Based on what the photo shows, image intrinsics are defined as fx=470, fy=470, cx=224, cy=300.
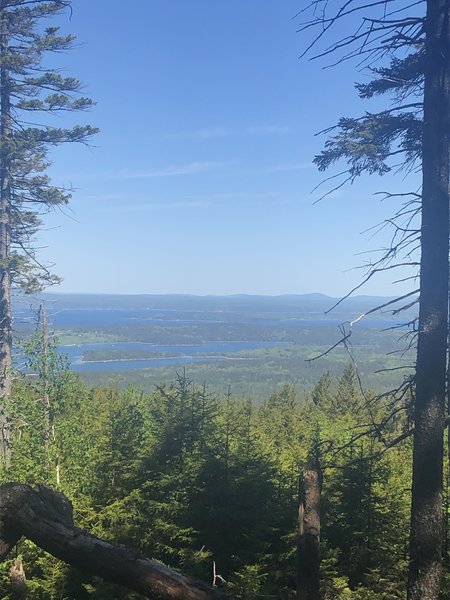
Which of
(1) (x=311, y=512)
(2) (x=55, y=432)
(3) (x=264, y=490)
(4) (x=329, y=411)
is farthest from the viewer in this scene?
(4) (x=329, y=411)

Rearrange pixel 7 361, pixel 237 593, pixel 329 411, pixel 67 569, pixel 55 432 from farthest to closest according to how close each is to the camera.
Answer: pixel 329 411
pixel 7 361
pixel 55 432
pixel 67 569
pixel 237 593

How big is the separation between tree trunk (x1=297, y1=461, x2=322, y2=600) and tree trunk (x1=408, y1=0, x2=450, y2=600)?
181cm

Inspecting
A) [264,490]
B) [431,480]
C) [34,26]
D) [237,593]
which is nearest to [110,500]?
[264,490]

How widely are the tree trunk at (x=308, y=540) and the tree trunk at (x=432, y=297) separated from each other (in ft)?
5.95

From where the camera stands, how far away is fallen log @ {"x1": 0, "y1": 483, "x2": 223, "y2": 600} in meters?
3.51

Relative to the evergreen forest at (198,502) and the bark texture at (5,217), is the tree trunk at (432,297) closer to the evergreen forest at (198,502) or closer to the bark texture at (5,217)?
the evergreen forest at (198,502)

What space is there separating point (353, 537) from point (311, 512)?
7400 millimetres

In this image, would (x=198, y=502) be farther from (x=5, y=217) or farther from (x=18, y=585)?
(x=5, y=217)

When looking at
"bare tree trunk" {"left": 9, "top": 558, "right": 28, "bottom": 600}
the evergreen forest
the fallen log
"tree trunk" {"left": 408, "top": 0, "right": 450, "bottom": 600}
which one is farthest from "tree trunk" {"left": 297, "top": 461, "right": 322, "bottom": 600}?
"bare tree trunk" {"left": 9, "top": 558, "right": 28, "bottom": 600}

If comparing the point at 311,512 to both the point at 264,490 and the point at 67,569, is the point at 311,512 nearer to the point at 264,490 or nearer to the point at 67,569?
the point at 264,490

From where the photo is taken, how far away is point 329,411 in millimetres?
43469

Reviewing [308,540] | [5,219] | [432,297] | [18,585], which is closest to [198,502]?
[18,585]

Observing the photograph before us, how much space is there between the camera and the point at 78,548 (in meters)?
3.73

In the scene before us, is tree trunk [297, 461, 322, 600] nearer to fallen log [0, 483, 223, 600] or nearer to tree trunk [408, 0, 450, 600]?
fallen log [0, 483, 223, 600]
